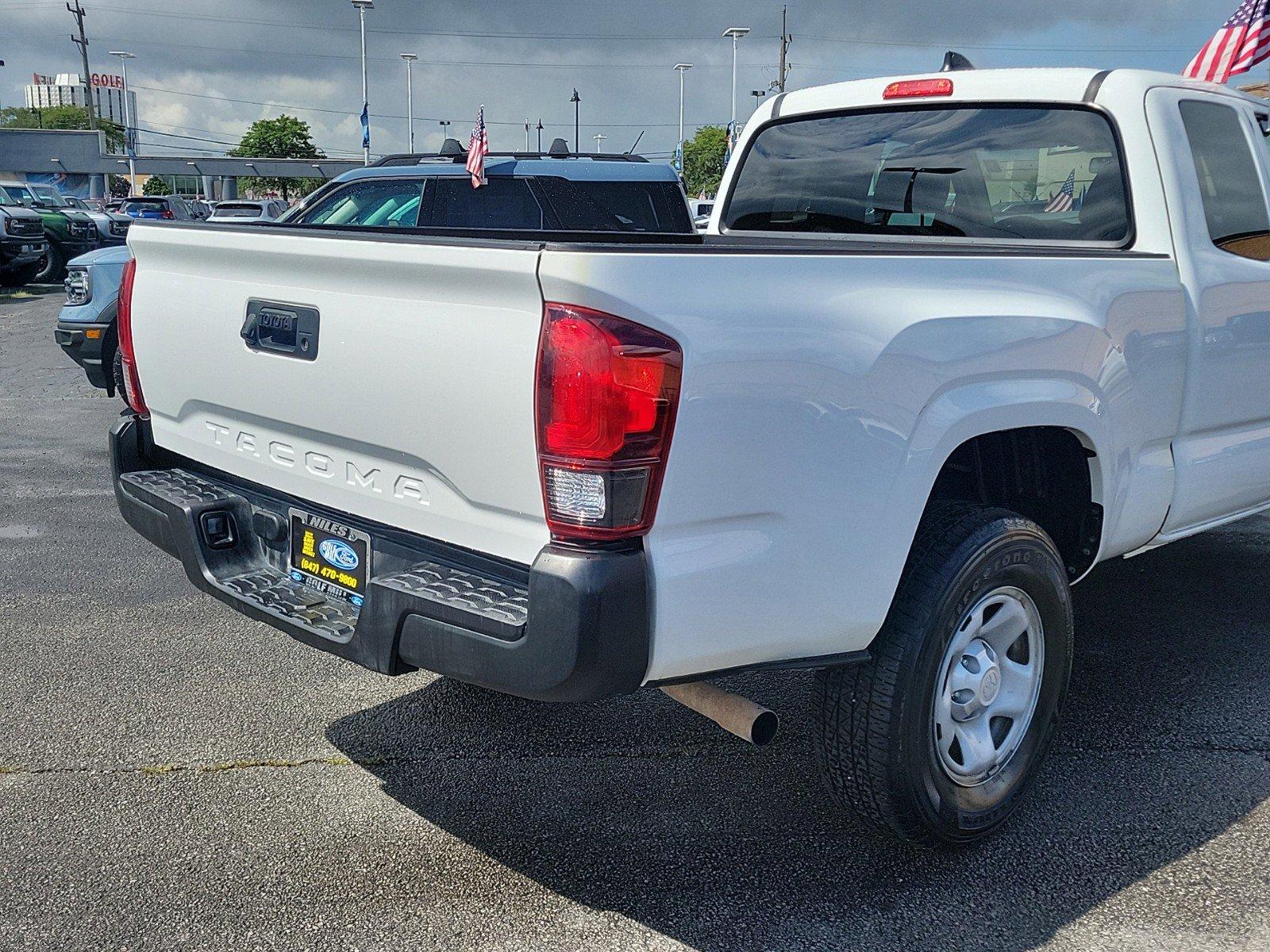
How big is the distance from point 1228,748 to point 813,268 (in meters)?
2.35

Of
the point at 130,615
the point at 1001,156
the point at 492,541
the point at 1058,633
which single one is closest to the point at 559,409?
the point at 492,541

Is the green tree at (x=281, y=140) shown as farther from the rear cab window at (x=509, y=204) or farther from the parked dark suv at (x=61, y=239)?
the rear cab window at (x=509, y=204)

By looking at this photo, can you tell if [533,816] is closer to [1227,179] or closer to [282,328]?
[282,328]

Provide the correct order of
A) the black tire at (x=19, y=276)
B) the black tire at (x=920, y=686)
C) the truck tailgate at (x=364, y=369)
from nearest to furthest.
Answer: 1. the truck tailgate at (x=364, y=369)
2. the black tire at (x=920, y=686)
3. the black tire at (x=19, y=276)

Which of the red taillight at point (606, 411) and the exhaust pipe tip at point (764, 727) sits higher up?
the red taillight at point (606, 411)

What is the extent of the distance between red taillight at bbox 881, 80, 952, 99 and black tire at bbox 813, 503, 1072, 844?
6.30 feet

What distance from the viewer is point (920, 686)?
9.21ft

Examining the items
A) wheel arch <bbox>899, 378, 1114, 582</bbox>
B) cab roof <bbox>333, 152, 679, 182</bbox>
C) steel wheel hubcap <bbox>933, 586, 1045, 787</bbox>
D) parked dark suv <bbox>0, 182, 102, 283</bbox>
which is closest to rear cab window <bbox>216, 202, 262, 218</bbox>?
A: parked dark suv <bbox>0, 182, 102, 283</bbox>

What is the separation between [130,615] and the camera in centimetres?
486

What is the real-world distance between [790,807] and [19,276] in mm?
21842

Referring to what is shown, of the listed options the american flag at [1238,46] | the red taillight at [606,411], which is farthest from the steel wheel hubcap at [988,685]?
the american flag at [1238,46]

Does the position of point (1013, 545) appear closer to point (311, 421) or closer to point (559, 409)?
point (559, 409)

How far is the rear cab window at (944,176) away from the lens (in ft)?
12.7

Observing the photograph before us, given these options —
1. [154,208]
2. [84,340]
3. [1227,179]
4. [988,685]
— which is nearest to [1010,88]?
[1227,179]
